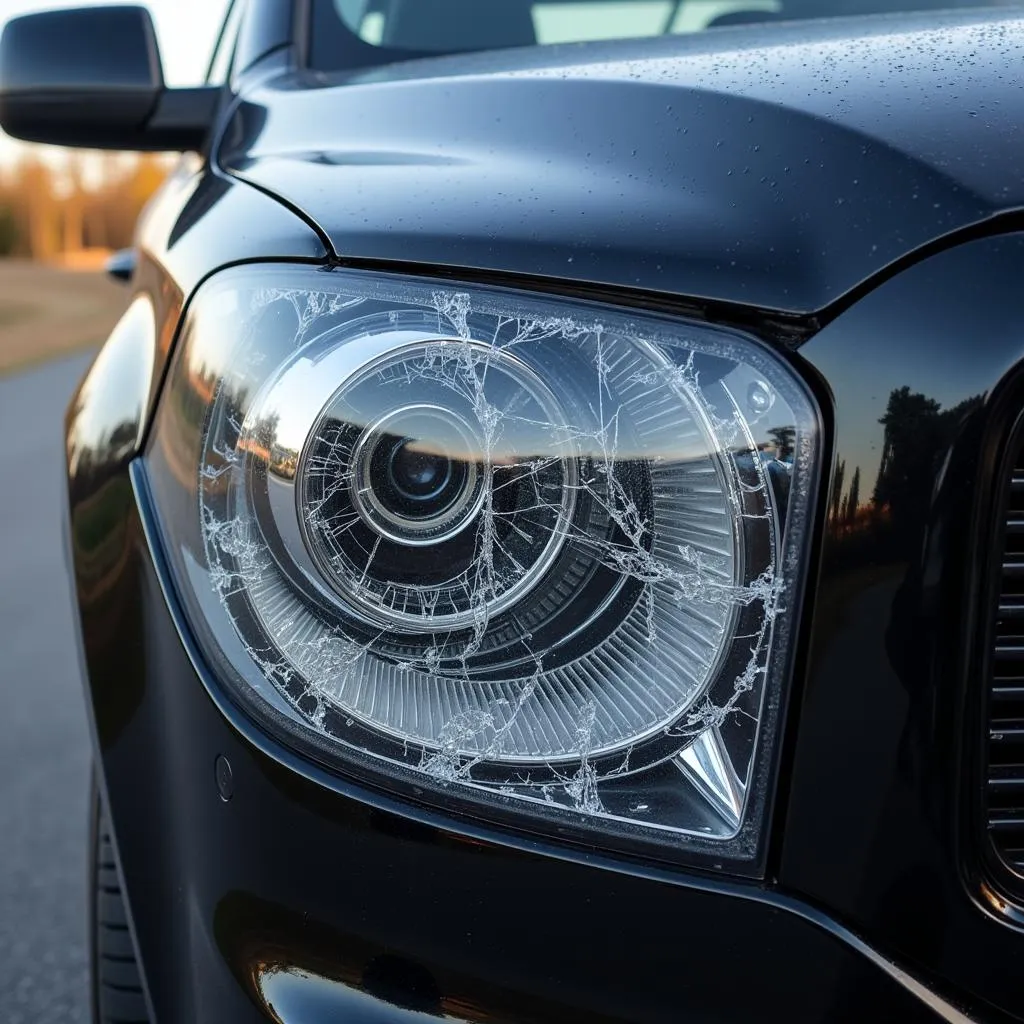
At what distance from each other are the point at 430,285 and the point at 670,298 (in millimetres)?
203

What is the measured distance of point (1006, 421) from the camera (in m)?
0.83

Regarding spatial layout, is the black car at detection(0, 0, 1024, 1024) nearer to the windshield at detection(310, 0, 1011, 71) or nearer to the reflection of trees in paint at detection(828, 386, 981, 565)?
the reflection of trees in paint at detection(828, 386, 981, 565)

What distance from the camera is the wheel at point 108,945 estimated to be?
1385 mm

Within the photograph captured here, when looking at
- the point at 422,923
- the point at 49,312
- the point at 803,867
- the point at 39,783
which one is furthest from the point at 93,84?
the point at 49,312

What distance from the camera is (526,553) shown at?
94cm

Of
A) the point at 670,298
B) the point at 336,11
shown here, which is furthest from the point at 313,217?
the point at 336,11

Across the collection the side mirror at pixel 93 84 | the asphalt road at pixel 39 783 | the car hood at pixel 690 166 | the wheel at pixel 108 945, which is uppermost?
the side mirror at pixel 93 84

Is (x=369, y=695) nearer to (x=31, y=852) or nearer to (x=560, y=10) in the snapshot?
(x=560, y=10)

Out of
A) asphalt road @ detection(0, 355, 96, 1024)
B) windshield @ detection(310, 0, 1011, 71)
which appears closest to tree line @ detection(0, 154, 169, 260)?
asphalt road @ detection(0, 355, 96, 1024)

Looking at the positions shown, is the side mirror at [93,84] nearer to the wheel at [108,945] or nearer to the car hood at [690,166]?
the car hood at [690,166]

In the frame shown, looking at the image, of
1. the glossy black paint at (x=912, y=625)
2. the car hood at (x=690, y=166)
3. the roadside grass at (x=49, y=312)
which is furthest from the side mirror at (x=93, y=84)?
the roadside grass at (x=49, y=312)

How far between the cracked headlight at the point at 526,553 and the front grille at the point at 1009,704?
155 millimetres

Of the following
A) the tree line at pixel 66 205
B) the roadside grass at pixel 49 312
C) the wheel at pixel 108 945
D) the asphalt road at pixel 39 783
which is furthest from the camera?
the tree line at pixel 66 205

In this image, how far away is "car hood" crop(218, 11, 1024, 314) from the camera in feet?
2.89
